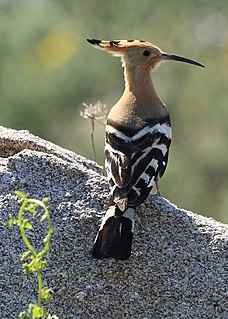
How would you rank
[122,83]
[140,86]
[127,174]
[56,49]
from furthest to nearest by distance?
1. [122,83]
2. [56,49]
3. [140,86]
4. [127,174]

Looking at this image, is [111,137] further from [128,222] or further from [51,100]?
[51,100]

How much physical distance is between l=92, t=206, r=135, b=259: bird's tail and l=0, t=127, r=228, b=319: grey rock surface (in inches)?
1.7

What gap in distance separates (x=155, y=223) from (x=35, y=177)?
58 centimetres

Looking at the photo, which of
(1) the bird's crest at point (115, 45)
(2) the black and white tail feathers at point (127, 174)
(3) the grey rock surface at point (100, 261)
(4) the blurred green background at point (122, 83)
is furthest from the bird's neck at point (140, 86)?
(4) the blurred green background at point (122, 83)

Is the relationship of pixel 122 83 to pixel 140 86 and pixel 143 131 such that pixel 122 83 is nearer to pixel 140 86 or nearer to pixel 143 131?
pixel 140 86

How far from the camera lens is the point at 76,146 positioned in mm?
14562

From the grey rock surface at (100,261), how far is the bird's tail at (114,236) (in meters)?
0.04

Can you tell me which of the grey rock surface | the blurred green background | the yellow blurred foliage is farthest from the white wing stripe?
the yellow blurred foliage

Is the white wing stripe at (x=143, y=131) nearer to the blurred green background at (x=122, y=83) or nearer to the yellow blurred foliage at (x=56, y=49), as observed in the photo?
the blurred green background at (x=122, y=83)

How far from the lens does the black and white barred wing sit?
4957 mm

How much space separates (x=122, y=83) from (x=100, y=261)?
1106 cm

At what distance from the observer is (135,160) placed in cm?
527

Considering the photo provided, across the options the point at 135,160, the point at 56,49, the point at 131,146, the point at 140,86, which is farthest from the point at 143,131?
the point at 56,49

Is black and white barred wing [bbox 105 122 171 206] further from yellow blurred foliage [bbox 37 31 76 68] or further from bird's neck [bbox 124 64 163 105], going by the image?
yellow blurred foliage [bbox 37 31 76 68]
